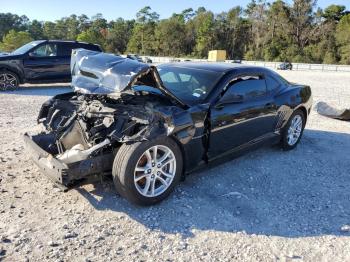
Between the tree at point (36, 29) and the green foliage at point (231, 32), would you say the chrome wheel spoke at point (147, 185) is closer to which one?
the green foliage at point (231, 32)

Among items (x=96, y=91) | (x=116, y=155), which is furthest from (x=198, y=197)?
(x=96, y=91)

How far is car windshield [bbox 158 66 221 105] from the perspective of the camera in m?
4.57

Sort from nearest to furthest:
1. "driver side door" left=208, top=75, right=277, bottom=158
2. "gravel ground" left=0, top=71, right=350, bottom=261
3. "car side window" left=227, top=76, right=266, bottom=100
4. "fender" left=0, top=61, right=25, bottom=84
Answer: "gravel ground" left=0, top=71, right=350, bottom=261 → "driver side door" left=208, top=75, right=277, bottom=158 → "car side window" left=227, top=76, right=266, bottom=100 → "fender" left=0, top=61, right=25, bottom=84

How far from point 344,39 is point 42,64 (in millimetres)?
55743

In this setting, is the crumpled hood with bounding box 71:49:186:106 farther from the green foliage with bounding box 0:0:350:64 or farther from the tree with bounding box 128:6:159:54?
the tree with bounding box 128:6:159:54

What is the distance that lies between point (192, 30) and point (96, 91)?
7778cm

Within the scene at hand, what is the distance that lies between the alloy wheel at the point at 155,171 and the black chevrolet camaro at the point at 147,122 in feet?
0.03

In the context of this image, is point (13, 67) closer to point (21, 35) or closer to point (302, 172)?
point (302, 172)

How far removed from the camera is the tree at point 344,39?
56134mm

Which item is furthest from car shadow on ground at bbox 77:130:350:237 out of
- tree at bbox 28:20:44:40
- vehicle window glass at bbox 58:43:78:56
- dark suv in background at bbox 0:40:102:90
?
tree at bbox 28:20:44:40

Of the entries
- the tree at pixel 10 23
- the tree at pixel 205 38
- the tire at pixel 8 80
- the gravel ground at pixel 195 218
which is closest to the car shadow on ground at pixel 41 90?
the tire at pixel 8 80

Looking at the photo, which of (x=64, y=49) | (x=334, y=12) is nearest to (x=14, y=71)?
(x=64, y=49)

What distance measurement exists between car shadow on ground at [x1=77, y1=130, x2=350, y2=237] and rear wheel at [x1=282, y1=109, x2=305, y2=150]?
37 cm

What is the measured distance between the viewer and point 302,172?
520 cm
